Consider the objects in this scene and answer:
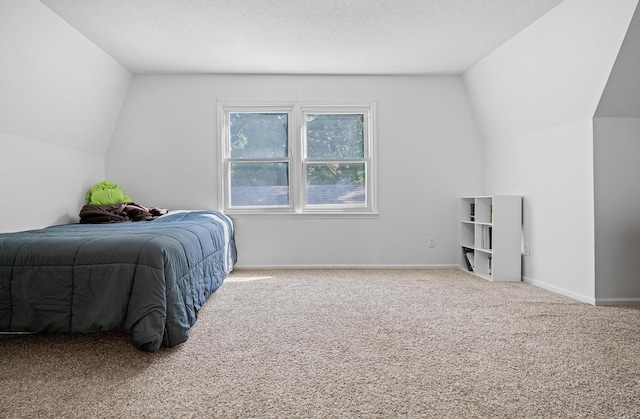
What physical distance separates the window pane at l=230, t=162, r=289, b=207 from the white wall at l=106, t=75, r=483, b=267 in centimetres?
20

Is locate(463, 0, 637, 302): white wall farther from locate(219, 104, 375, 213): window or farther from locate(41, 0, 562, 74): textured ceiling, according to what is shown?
locate(219, 104, 375, 213): window

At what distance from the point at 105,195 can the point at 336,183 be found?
2.37 meters

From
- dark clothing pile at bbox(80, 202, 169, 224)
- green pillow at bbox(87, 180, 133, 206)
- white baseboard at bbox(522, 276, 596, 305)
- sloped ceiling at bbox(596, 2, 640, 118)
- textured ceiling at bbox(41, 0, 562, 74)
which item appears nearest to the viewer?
sloped ceiling at bbox(596, 2, 640, 118)

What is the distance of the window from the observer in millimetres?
4680

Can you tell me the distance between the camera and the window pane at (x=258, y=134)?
472cm

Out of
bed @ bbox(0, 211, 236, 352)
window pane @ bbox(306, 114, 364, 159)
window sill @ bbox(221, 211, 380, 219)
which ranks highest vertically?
window pane @ bbox(306, 114, 364, 159)

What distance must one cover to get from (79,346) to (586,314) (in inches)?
121

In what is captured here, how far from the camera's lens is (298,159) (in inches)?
184

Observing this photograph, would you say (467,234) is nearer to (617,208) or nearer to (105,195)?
(617,208)

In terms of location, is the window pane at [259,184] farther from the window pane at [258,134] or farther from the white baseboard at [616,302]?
the white baseboard at [616,302]

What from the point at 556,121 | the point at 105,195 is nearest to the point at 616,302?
the point at 556,121

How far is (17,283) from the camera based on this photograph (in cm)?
212

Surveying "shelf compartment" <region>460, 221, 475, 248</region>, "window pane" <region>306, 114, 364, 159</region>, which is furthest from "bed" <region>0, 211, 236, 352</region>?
"shelf compartment" <region>460, 221, 475, 248</region>

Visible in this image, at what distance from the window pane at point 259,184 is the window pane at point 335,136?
0.41 meters
